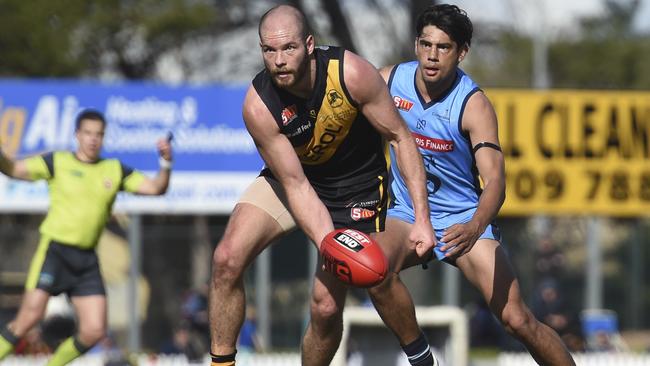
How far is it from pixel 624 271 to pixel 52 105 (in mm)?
7386

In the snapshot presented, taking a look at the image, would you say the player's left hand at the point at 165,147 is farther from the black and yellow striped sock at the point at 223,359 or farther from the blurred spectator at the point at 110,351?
the black and yellow striped sock at the point at 223,359

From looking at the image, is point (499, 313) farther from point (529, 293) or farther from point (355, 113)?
point (529, 293)

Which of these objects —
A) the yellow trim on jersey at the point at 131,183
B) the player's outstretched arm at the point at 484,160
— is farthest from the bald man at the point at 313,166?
the yellow trim on jersey at the point at 131,183

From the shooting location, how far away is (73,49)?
24.8m

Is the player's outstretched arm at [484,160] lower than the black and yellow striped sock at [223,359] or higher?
higher

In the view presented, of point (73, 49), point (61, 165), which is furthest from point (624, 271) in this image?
point (73, 49)

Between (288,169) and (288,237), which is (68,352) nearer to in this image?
(288,169)

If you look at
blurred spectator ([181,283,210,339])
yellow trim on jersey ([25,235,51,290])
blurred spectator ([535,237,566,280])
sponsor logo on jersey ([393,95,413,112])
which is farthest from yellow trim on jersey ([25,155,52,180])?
blurred spectator ([535,237,566,280])

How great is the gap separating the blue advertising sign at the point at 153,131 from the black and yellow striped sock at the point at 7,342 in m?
6.09

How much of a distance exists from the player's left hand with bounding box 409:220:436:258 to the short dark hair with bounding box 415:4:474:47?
1.04m

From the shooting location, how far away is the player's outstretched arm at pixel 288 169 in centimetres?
644

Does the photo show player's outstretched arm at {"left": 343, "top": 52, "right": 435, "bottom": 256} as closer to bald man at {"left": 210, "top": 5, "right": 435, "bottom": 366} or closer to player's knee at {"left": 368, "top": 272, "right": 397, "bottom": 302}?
bald man at {"left": 210, "top": 5, "right": 435, "bottom": 366}

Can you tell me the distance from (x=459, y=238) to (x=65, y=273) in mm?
3817

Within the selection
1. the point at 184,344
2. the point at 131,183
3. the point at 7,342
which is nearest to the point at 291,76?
the point at 131,183
